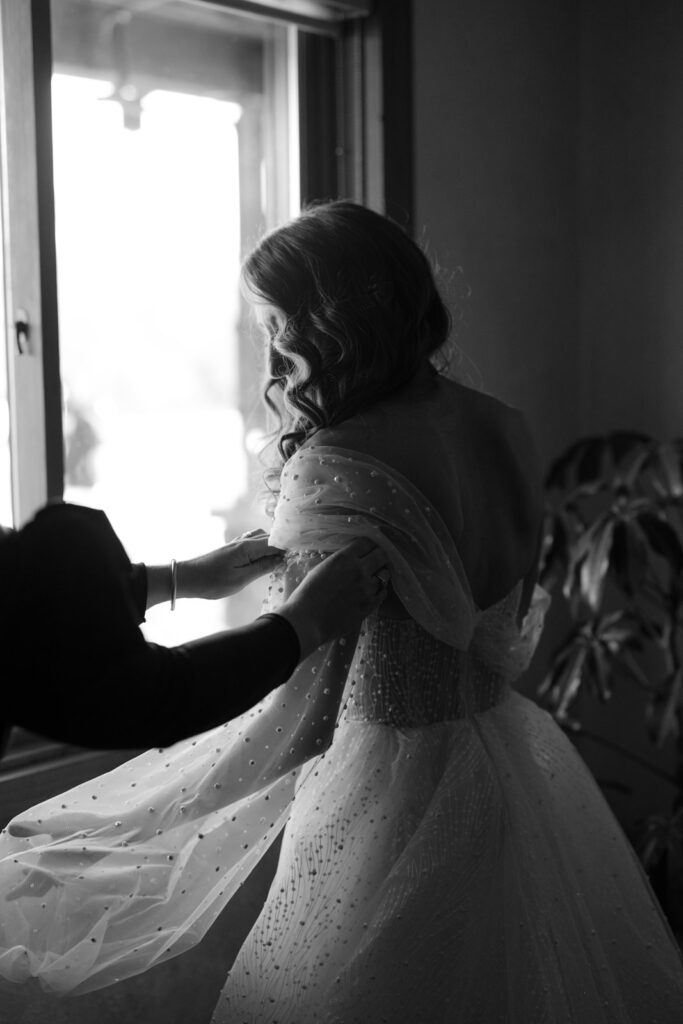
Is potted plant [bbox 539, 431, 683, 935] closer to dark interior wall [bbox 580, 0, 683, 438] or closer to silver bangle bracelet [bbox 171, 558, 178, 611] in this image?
dark interior wall [bbox 580, 0, 683, 438]

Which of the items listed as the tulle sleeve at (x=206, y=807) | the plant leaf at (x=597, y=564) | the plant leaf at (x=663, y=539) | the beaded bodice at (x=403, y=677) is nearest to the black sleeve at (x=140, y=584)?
the tulle sleeve at (x=206, y=807)

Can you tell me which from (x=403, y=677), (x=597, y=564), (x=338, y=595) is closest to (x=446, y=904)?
(x=403, y=677)

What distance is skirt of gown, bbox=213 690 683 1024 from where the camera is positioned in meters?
1.19

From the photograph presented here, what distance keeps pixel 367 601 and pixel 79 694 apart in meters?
0.37

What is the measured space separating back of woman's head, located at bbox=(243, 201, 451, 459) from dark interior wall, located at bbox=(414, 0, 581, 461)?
105cm

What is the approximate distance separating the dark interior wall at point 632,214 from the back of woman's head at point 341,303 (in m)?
1.44

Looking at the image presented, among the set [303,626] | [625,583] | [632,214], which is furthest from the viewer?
[632,214]

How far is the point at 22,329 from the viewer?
72.4 inches

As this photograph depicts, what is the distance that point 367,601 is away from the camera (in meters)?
1.21

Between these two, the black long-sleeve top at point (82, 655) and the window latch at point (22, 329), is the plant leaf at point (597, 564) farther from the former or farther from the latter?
the black long-sleeve top at point (82, 655)

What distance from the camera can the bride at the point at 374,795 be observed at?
1220 mm

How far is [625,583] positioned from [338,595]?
3.52ft

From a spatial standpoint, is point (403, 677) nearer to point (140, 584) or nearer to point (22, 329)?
point (140, 584)

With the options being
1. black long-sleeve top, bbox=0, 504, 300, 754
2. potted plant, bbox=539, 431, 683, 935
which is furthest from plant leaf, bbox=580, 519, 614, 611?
black long-sleeve top, bbox=0, 504, 300, 754
